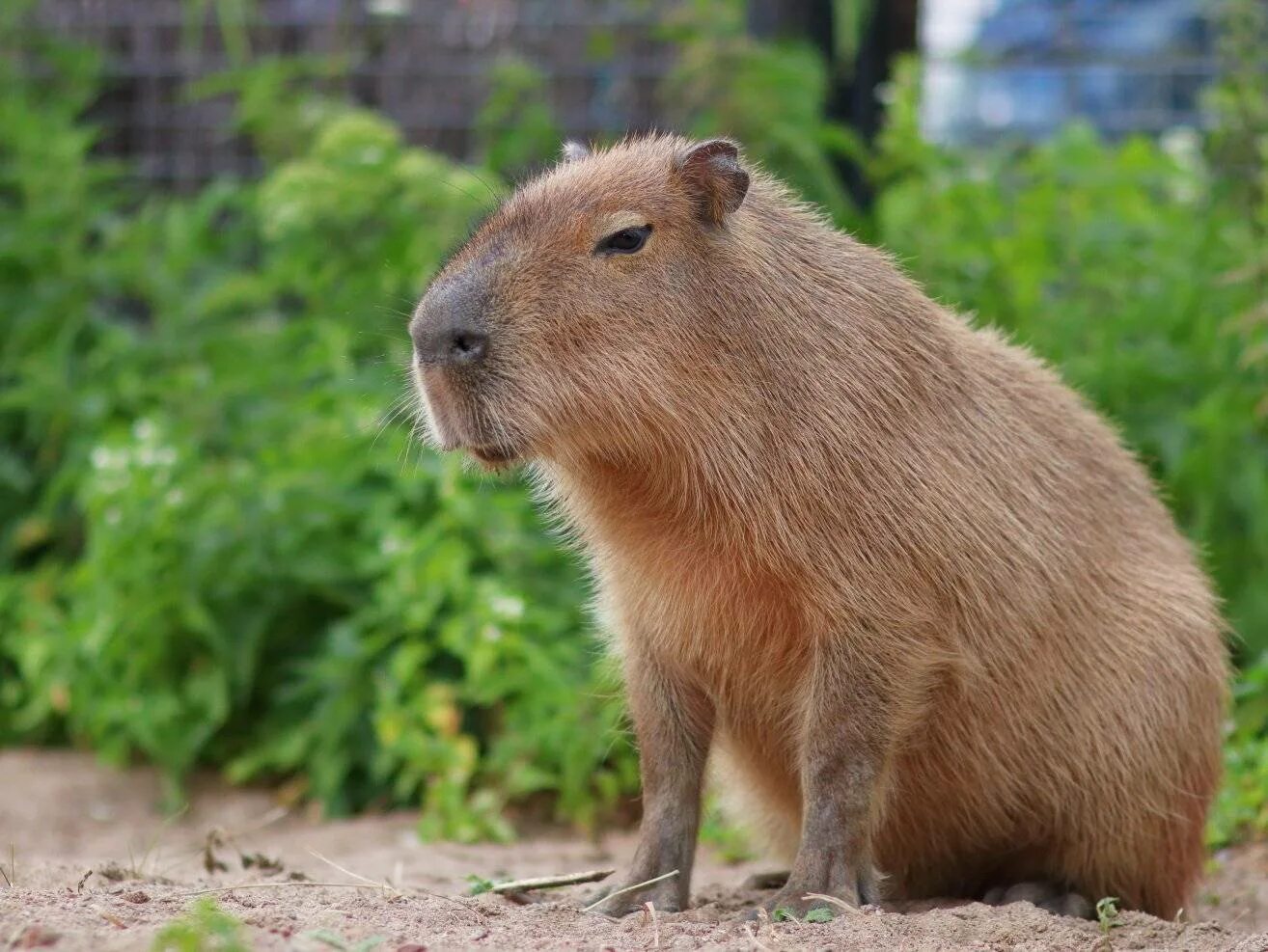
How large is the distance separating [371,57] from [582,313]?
240 inches

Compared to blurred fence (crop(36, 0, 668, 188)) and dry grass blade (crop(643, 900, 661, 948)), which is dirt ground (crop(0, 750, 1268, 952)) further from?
blurred fence (crop(36, 0, 668, 188))

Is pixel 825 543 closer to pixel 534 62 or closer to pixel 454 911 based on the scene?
pixel 454 911

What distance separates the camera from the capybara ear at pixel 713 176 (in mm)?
3533

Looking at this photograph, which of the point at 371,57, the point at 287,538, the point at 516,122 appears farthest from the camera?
the point at 371,57

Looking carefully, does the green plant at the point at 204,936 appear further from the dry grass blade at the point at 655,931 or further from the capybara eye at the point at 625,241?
the capybara eye at the point at 625,241

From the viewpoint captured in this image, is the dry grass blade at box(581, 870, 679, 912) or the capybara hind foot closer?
the dry grass blade at box(581, 870, 679, 912)

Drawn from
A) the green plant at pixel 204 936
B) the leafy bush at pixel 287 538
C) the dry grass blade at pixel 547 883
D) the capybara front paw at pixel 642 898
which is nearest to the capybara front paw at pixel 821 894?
the capybara front paw at pixel 642 898

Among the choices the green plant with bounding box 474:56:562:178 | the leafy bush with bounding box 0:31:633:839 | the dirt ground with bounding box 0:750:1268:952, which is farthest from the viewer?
the green plant with bounding box 474:56:562:178

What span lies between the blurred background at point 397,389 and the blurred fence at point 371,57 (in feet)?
0.63

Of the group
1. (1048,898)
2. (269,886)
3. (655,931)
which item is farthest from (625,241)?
(1048,898)

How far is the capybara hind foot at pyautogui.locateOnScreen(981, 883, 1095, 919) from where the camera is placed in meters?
3.86

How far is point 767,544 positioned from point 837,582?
0.54ft

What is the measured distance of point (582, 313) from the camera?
340cm

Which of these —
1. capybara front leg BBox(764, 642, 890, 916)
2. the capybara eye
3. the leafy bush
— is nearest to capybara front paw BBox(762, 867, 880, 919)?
capybara front leg BBox(764, 642, 890, 916)
